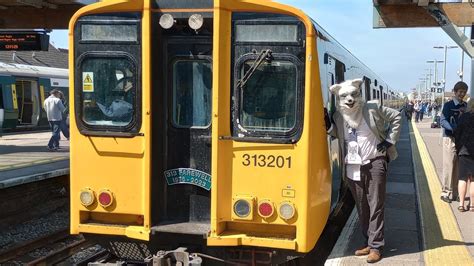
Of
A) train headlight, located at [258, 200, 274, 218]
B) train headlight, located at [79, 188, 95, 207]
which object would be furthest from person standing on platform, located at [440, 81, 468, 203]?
train headlight, located at [79, 188, 95, 207]

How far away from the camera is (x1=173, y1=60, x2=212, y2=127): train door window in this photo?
4.74m

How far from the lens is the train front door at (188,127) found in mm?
4742

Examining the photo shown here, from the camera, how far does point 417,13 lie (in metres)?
8.28

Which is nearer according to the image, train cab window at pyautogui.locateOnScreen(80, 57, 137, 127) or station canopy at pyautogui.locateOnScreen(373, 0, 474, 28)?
train cab window at pyautogui.locateOnScreen(80, 57, 137, 127)

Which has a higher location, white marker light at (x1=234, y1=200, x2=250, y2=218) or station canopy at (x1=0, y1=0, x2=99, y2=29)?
station canopy at (x1=0, y1=0, x2=99, y2=29)

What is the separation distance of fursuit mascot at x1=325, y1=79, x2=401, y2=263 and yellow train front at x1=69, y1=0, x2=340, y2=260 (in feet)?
1.15

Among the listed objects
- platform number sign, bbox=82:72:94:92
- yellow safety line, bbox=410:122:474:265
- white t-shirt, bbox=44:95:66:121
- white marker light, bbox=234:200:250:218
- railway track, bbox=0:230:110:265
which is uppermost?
platform number sign, bbox=82:72:94:92

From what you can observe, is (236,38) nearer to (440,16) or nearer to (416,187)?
(440,16)

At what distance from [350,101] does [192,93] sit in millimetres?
1447

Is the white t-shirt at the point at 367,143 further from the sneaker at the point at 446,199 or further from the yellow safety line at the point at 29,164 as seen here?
the yellow safety line at the point at 29,164

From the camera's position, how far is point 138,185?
4.73m

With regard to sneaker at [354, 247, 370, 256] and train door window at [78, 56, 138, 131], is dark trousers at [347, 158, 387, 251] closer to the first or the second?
sneaker at [354, 247, 370, 256]

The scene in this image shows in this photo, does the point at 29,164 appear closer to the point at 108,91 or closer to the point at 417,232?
the point at 108,91

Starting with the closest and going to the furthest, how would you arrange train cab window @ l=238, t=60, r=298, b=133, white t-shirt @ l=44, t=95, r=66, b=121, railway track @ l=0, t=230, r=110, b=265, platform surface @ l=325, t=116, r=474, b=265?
train cab window @ l=238, t=60, r=298, b=133 → platform surface @ l=325, t=116, r=474, b=265 → railway track @ l=0, t=230, r=110, b=265 → white t-shirt @ l=44, t=95, r=66, b=121
